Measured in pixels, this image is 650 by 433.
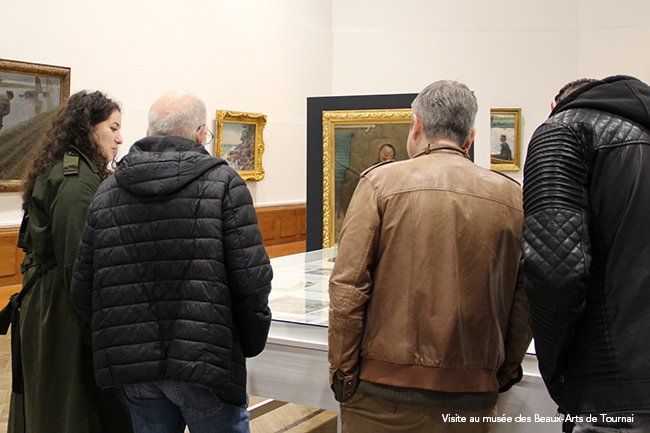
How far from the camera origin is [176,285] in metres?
2.00

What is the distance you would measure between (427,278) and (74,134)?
6.33ft

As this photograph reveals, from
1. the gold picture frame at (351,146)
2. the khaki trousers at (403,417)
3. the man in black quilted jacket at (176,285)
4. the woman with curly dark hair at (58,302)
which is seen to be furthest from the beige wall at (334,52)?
the khaki trousers at (403,417)

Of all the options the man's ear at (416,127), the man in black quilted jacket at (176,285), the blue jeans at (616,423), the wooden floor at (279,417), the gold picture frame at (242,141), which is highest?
the gold picture frame at (242,141)

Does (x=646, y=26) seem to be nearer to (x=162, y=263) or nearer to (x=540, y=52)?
(x=540, y=52)

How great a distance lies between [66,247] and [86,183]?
0.32m

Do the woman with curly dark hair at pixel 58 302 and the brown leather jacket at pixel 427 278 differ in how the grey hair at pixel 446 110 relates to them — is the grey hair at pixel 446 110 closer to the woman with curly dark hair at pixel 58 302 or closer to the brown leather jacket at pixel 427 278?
the brown leather jacket at pixel 427 278

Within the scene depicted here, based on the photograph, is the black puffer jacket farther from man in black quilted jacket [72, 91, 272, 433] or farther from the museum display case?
the museum display case

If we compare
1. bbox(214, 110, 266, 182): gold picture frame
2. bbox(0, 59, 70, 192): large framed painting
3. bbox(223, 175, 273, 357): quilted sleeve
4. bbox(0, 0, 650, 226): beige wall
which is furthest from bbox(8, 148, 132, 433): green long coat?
bbox(214, 110, 266, 182): gold picture frame

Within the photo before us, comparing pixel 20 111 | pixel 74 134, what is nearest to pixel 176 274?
pixel 74 134

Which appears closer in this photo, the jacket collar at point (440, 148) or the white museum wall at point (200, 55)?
the jacket collar at point (440, 148)

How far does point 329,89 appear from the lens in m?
11.0

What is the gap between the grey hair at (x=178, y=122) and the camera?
213 cm

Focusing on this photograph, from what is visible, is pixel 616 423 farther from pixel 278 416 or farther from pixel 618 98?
pixel 278 416

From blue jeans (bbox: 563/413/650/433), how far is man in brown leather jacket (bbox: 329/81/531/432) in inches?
16.4
